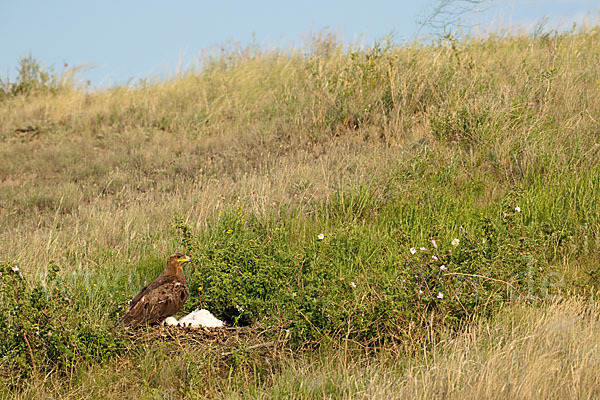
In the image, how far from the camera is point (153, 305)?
4777 mm

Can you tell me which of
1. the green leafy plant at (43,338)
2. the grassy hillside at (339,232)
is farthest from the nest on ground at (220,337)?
the green leafy plant at (43,338)

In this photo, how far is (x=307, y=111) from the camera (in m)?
10.5

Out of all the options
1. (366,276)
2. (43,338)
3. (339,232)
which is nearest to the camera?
(43,338)

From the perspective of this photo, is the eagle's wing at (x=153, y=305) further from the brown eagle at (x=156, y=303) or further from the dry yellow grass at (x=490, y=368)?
the dry yellow grass at (x=490, y=368)

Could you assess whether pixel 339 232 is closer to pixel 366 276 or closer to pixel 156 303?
pixel 366 276

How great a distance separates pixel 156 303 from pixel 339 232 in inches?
71.3

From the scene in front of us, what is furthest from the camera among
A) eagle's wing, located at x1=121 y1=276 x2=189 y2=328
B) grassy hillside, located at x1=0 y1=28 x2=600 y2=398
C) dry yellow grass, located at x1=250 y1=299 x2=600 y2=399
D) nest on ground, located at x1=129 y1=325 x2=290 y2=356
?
eagle's wing, located at x1=121 y1=276 x2=189 y2=328

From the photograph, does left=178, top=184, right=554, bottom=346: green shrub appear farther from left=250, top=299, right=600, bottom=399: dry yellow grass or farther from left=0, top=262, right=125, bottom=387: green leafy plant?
left=0, top=262, right=125, bottom=387: green leafy plant

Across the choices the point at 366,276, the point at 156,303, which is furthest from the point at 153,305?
the point at 366,276

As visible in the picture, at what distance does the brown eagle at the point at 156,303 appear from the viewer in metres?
4.79

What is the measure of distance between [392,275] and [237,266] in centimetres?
128

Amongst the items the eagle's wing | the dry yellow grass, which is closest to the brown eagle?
the eagle's wing

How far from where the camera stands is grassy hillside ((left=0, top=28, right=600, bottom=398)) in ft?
13.5

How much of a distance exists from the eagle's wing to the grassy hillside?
0.17 m
